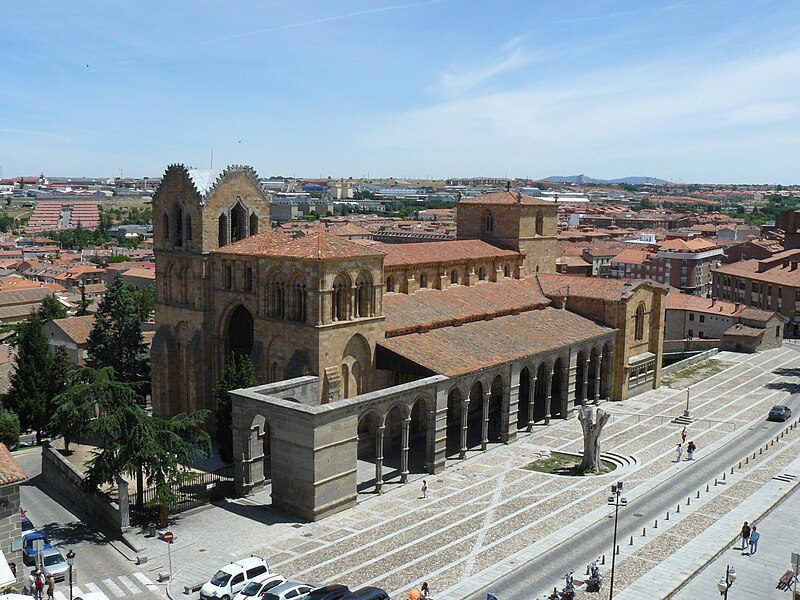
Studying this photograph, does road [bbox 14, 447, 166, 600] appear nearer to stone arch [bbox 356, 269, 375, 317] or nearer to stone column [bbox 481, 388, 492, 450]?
stone arch [bbox 356, 269, 375, 317]

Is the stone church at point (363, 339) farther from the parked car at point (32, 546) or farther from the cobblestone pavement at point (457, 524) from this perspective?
the parked car at point (32, 546)

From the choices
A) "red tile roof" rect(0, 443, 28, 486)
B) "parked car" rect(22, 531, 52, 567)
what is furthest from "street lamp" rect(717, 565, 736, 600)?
"parked car" rect(22, 531, 52, 567)

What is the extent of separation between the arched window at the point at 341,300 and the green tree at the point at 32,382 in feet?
76.2

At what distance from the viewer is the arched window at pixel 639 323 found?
6794 centimetres

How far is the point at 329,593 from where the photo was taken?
100 feet

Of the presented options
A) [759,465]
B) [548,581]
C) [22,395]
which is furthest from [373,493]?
[22,395]

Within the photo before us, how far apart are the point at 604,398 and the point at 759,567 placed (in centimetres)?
3096

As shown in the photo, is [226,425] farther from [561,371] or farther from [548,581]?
[561,371]

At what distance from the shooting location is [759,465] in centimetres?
5012

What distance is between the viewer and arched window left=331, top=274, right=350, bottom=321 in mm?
47562

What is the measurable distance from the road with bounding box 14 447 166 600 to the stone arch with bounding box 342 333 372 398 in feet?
53.0

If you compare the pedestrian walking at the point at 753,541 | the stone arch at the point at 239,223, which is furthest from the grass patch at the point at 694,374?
the stone arch at the point at 239,223

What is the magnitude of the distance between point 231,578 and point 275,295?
2023 centimetres

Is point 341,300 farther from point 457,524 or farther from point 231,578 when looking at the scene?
point 231,578
